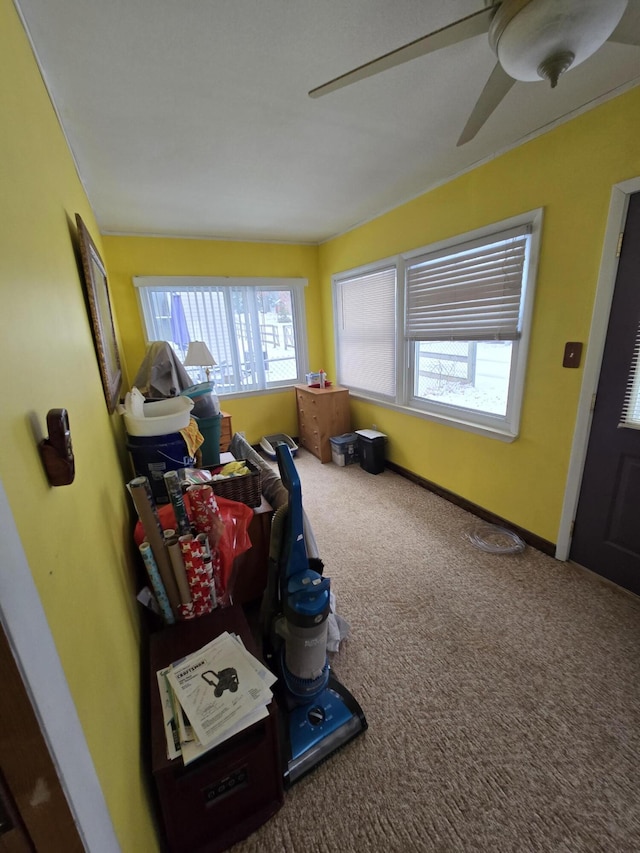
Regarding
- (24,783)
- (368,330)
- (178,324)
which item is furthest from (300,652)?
(178,324)

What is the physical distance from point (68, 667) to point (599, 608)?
2327 mm

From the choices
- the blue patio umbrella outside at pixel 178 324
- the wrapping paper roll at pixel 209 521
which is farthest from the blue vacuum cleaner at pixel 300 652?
the blue patio umbrella outside at pixel 178 324

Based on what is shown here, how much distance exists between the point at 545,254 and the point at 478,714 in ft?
7.66

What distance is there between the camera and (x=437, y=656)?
158cm

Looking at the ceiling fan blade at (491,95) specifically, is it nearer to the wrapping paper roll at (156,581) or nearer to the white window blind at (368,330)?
the white window blind at (368,330)

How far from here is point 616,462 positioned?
1.82 meters

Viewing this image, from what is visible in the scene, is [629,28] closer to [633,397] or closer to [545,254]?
[545,254]

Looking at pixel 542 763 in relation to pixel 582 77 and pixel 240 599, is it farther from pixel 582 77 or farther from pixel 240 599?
pixel 582 77

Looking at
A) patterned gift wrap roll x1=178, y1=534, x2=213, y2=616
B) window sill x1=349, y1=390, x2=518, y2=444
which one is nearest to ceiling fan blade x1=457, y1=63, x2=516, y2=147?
window sill x1=349, y1=390, x2=518, y2=444

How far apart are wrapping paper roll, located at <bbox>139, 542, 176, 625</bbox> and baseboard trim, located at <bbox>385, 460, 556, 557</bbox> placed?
2241 millimetres

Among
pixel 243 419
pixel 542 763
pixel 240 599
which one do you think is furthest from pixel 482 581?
pixel 243 419

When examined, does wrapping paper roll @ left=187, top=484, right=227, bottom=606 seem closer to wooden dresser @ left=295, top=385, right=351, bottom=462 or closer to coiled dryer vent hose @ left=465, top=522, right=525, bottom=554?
coiled dryer vent hose @ left=465, top=522, right=525, bottom=554

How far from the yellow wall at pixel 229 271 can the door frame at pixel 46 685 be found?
3.68m

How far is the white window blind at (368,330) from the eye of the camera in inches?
130
